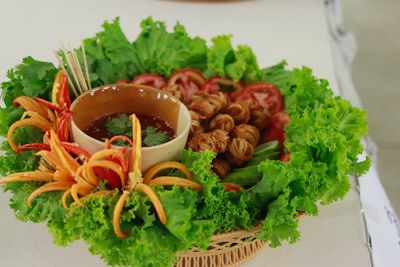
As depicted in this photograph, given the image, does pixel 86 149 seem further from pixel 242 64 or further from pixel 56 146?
pixel 242 64

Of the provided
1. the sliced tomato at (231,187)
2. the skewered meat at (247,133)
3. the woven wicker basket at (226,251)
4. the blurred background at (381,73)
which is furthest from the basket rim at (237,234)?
the blurred background at (381,73)

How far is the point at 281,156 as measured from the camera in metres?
1.45

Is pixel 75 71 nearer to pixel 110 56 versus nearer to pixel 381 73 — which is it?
pixel 110 56

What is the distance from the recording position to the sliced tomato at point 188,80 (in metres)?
1.66

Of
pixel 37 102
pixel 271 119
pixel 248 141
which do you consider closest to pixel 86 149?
pixel 37 102

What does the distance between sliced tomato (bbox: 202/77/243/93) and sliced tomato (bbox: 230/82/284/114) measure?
43 mm

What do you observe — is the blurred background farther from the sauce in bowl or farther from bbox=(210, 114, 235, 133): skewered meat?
the sauce in bowl

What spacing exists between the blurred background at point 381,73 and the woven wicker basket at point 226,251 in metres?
1.41

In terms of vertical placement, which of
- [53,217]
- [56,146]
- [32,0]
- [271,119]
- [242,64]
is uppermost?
[32,0]

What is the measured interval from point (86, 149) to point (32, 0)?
1356mm

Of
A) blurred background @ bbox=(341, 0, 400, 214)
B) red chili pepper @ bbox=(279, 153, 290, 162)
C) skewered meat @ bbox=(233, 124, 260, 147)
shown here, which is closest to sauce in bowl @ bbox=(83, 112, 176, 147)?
skewered meat @ bbox=(233, 124, 260, 147)

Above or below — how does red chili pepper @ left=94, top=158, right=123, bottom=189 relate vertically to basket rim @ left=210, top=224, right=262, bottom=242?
above

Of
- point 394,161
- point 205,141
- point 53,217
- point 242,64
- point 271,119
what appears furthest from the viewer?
point 394,161

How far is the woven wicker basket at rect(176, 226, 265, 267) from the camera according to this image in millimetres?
1191
